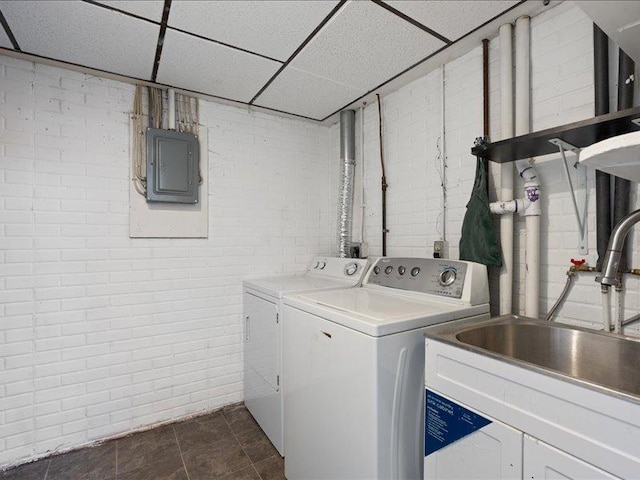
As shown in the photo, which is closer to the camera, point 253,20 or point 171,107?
point 253,20

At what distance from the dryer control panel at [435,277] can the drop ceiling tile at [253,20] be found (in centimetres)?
143

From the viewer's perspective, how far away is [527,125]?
1.68 m

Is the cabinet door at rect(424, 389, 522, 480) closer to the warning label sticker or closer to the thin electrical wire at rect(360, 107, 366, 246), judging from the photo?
the warning label sticker

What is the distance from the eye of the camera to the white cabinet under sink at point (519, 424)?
793 millimetres

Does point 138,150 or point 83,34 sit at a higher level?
point 83,34

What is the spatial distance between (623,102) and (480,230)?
30.5 inches

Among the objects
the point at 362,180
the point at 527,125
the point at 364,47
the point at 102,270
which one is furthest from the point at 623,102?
the point at 102,270

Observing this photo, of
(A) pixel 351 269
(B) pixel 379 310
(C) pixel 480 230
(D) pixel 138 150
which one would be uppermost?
(D) pixel 138 150

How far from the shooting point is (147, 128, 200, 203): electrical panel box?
228 cm

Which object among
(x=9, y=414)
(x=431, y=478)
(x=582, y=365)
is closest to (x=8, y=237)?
(x=9, y=414)

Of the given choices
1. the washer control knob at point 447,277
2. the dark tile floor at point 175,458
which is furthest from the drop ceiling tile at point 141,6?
the dark tile floor at point 175,458

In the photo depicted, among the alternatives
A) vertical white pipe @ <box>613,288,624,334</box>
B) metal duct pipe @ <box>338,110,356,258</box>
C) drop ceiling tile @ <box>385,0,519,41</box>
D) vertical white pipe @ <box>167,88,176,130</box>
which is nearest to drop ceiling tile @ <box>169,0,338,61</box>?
drop ceiling tile @ <box>385,0,519,41</box>

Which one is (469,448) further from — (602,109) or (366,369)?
(602,109)

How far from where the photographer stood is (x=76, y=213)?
211 cm
